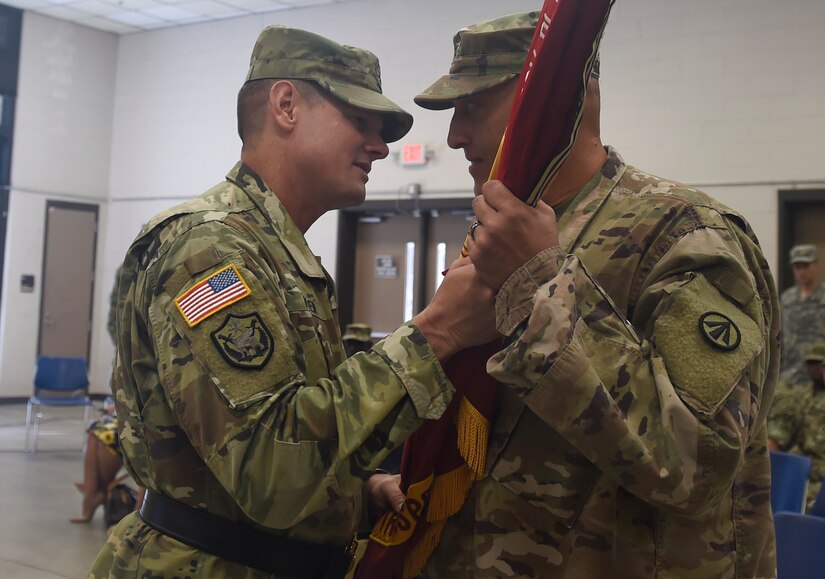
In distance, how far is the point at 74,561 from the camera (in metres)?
4.54

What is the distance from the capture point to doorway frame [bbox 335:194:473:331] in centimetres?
854

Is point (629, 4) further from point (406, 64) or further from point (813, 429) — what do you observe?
point (813, 429)

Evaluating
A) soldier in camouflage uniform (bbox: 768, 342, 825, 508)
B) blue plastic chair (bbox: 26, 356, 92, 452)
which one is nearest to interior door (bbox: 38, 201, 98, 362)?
blue plastic chair (bbox: 26, 356, 92, 452)

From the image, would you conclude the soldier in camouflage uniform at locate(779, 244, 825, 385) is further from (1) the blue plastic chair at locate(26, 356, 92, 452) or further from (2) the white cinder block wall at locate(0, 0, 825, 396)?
(1) the blue plastic chair at locate(26, 356, 92, 452)

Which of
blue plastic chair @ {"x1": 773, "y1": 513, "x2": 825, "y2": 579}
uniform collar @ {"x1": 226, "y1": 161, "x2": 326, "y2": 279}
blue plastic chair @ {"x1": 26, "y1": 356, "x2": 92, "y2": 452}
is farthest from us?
blue plastic chair @ {"x1": 26, "y1": 356, "x2": 92, "y2": 452}

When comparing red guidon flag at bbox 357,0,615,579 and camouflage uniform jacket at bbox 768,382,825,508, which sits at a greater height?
red guidon flag at bbox 357,0,615,579

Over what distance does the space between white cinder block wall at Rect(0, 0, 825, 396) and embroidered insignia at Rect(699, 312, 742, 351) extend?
20.2 ft

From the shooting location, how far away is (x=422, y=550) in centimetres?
137

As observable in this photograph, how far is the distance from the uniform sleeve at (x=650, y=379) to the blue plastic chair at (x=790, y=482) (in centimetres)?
243

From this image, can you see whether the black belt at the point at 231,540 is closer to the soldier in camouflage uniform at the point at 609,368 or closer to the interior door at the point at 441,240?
the soldier in camouflage uniform at the point at 609,368

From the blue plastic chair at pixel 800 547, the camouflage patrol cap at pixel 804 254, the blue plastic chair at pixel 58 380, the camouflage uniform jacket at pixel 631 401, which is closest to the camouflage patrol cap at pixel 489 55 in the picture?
the camouflage uniform jacket at pixel 631 401

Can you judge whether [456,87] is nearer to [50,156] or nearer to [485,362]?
[485,362]

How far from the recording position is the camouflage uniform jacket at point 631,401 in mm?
1038

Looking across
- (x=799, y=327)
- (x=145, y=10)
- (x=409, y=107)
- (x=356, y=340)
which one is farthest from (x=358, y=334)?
(x=145, y=10)
